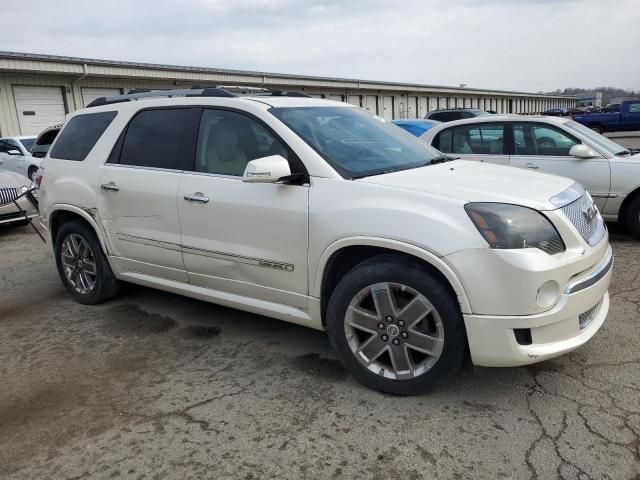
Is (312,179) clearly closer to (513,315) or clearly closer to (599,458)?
(513,315)

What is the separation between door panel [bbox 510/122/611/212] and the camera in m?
6.54

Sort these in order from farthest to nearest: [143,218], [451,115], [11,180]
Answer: [451,115], [11,180], [143,218]

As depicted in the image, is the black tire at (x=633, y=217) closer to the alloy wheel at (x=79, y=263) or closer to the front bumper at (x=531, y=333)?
the front bumper at (x=531, y=333)

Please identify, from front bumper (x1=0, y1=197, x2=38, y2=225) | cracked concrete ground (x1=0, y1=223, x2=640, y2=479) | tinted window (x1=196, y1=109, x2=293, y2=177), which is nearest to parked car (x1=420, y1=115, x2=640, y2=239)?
cracked concrete ground (x1=0, y1=223, x2=640, y2=479)

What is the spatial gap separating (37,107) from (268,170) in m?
18.8

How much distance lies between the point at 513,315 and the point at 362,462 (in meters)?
1.06

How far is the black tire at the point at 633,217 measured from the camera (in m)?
6.47

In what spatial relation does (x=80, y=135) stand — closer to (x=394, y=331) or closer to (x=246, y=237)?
(x=246, y=237)

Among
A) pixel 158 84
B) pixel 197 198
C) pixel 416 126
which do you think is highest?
pixel 158 84

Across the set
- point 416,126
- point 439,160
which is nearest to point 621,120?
point 416,126

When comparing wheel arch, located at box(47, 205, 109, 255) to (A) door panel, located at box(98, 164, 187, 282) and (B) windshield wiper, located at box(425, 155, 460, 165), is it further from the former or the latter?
(B) windshield wiper, located at box(425, 155, 460, 165)

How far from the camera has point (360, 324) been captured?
3.19 meters

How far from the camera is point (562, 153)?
22.2 ft

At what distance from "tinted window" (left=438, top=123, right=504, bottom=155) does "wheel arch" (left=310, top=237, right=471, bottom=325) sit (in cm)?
465
